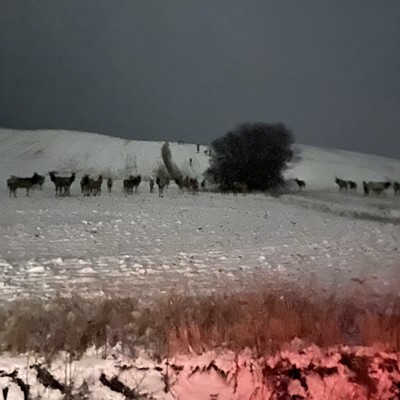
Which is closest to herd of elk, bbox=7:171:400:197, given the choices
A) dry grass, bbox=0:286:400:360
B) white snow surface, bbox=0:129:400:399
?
white snow surface, bbox=0:129:400:399

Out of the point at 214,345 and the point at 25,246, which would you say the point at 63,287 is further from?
the point at 25,246

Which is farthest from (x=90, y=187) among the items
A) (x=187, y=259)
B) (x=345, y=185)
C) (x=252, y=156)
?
(x=345, y=185)

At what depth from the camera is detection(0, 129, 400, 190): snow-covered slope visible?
7969 cm

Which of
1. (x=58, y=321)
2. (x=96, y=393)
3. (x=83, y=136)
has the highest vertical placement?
(x=83, y=136)

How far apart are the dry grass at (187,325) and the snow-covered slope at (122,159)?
61.6 metres

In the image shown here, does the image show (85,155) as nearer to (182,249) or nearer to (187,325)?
(182,249)

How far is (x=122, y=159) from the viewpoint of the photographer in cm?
8638

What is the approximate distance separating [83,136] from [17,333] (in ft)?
319

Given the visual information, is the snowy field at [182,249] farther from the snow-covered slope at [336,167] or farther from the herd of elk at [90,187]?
the snow-covered slope at [336,167]

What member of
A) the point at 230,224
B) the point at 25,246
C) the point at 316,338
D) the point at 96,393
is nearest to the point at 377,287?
the point at 316,338

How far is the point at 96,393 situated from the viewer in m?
6.80

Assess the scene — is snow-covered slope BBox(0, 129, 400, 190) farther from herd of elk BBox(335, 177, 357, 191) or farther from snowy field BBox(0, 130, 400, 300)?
snowy field BBox(0, 130, 400, 300)

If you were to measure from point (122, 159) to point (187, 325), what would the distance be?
7934 cm

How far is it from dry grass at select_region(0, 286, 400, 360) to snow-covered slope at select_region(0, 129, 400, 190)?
6161cm
